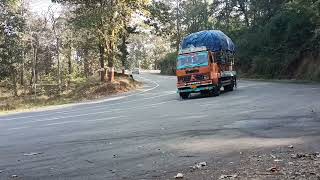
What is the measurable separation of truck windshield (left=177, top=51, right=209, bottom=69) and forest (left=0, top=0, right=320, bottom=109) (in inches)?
536

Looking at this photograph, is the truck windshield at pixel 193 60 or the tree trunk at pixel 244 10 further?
the tree trunk at pixel 244 10

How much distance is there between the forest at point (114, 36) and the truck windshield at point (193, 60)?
1361cm

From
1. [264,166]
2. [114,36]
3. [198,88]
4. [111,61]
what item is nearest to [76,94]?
[111,61]

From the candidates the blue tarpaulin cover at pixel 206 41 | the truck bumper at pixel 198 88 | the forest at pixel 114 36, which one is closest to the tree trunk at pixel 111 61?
the forest at pixel 114 36

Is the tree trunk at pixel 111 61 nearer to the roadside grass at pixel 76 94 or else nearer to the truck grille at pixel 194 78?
the roadside grass at pixel 76 94

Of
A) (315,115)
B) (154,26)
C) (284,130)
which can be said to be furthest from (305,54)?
(284,130)

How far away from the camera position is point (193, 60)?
28312 mm

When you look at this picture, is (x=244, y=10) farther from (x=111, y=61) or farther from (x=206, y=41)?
(x=206, y=41)

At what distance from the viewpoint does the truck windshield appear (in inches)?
1107

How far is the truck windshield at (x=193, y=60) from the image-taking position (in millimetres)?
28109

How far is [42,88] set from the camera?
51938 mm

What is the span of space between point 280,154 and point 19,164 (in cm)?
513

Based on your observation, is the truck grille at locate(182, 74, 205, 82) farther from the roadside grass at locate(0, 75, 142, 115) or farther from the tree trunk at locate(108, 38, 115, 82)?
the tree trunk at locate(108, 38, 115, 82)

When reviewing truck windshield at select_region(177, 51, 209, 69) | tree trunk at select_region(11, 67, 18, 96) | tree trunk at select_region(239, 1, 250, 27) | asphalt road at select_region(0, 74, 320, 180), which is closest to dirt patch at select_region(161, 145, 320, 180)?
asphalt road at select_region(0, 74, 320, 180)
